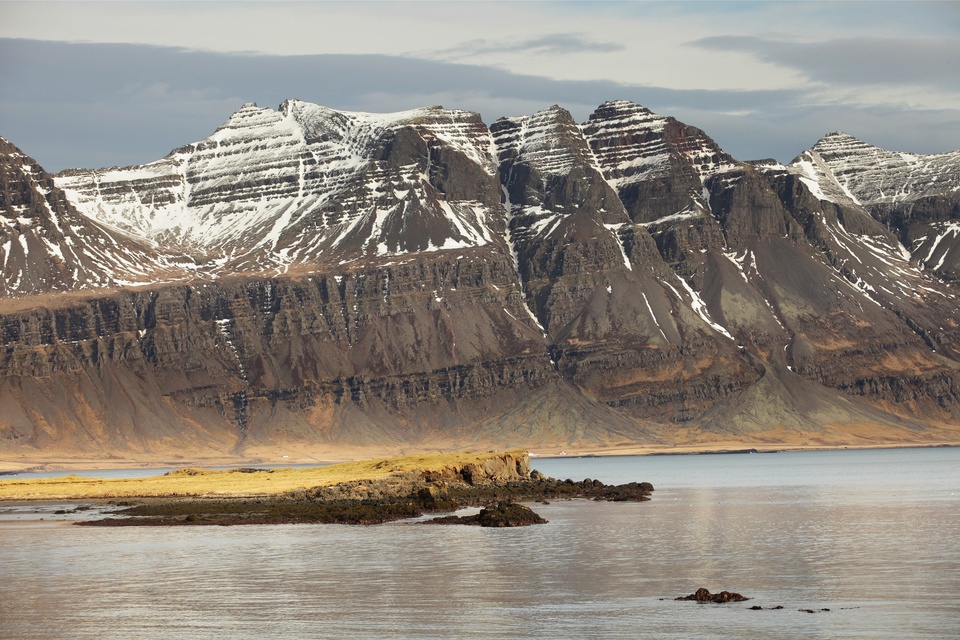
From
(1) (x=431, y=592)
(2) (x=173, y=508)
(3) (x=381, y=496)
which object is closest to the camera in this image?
(1) (x=431, y=592)

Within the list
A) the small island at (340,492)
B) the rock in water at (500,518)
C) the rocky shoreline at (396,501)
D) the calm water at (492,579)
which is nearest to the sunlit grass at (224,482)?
the small island at (340,492)

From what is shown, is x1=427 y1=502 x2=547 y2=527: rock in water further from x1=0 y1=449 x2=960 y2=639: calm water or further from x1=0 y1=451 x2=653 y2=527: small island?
x1=0 y1=449 x2=960 y2=639: calm water

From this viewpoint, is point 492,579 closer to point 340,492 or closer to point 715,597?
point 715,597

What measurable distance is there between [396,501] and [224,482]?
104 ft

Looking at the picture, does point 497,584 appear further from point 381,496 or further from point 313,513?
point 381,496

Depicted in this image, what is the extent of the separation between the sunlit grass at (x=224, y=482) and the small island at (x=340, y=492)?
115 mm

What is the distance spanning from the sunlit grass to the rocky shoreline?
258 cm

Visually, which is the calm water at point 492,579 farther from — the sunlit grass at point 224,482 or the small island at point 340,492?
the sunlit grass at point 224,482

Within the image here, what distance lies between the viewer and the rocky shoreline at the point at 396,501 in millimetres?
128750

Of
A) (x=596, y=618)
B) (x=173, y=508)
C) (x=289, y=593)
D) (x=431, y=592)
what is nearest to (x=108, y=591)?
(x=289, y=593)

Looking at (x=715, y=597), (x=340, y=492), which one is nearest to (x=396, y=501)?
(x=340, y=492)

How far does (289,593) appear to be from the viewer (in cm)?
8312

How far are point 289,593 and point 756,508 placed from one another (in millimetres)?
74019

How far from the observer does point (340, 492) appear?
15300 cm
